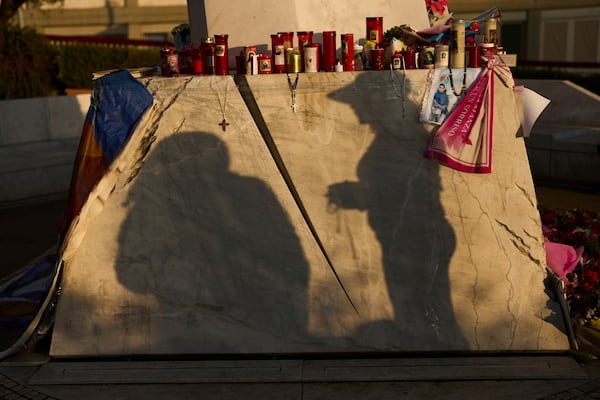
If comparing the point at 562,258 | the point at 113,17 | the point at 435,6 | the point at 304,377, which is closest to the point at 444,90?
the point at 562,258

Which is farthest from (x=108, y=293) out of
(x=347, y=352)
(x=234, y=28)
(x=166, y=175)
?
(x=234, y=28)

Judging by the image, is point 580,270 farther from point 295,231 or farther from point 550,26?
point 550,26

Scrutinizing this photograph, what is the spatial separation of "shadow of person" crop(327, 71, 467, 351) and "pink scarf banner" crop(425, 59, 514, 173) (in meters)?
0.15

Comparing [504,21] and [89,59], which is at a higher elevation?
[504,21]

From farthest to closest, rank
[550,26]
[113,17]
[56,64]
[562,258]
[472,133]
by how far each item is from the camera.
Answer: [113,17] → [550,26] → [56,64] → [562,258] → [472,133]

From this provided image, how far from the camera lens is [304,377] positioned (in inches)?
265

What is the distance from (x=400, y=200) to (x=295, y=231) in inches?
37.9

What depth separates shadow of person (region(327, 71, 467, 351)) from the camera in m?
7.25

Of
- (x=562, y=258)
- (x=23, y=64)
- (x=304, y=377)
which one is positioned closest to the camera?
(x=304, y=377)

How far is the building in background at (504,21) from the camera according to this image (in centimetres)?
3472

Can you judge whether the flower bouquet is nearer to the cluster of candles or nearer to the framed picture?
the framed picture

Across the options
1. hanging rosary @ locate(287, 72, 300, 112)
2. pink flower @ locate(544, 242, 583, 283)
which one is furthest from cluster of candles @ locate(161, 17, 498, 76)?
pink flower @ locate(544, 242, 583, 283)

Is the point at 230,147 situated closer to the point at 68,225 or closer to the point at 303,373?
the point at 68,225

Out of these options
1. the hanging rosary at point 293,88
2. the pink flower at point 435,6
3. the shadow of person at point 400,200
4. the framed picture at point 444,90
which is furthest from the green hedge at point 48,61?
the framed picture at point 444,90
